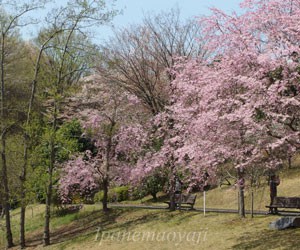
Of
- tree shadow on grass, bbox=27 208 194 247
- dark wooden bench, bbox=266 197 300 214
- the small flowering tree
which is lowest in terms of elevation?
tree shadow on grass, bbox=27 208 194 247

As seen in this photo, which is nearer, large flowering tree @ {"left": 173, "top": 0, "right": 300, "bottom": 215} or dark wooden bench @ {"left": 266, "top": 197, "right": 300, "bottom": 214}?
large flowering tree @ {"left": 173, "top": 0, "right": 300, "bottom": 215}

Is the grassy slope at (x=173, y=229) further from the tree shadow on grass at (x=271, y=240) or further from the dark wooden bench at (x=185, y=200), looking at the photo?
the dark wooden bench at (x=185, y=200)

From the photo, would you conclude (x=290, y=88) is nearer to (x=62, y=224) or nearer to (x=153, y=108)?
(x=153, y=108)

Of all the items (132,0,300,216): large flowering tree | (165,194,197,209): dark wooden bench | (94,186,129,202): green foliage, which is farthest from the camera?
(94,186,129,202): green foliage

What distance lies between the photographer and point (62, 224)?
21703mm

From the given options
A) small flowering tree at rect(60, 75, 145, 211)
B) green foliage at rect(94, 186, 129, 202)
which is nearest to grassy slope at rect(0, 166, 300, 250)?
small flowering tree at rect(60, 75, 145, 211)

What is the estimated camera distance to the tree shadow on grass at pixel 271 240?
11602 millimetres

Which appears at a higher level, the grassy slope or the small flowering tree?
the small flowering tree

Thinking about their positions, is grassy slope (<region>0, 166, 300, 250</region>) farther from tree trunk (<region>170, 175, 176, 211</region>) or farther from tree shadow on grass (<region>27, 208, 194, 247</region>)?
tree trunk (<region>170, 175, 176, 211</region>)

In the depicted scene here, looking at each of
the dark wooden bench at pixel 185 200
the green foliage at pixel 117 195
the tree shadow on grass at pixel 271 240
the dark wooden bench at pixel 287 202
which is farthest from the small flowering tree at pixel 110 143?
the tree shadow on grass at pixel 271 240

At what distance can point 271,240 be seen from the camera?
1225cm

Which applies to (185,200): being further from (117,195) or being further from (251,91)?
(251,91)

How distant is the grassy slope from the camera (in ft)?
42.2

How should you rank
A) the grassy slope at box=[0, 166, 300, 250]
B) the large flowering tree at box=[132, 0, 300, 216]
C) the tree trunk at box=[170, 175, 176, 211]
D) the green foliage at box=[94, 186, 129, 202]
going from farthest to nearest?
the green foliage at box=[94, 186, 129, 202], the tree trunk at box=[170, 175, 176, 211], the grassy slope at box=[0, 166, 300, 250], the large flowering tree at box=[132, 0, 300, 216]
